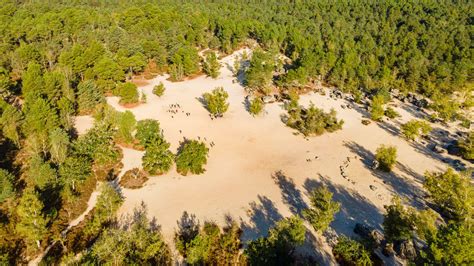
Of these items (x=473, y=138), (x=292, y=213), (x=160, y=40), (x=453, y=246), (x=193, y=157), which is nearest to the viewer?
(x=453, y=246)

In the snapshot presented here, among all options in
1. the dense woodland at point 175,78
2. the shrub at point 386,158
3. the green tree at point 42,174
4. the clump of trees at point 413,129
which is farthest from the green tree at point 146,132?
the clump of trees at point 413,129

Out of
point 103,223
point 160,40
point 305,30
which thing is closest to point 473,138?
point 103,223

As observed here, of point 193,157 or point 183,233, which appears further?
point 193,157

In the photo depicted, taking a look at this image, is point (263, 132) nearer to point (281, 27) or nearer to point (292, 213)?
point (292, 213)

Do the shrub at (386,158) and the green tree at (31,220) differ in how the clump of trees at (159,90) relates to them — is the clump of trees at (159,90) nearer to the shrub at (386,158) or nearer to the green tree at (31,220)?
the green tree at (31,220)

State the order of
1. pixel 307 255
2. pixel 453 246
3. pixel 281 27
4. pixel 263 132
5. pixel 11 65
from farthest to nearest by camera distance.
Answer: pixel 281 27 → pixel 11 65 → pixel 263 132 → pixel 307 255 → pixel 453 246

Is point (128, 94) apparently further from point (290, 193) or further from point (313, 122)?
point (290, 193)
